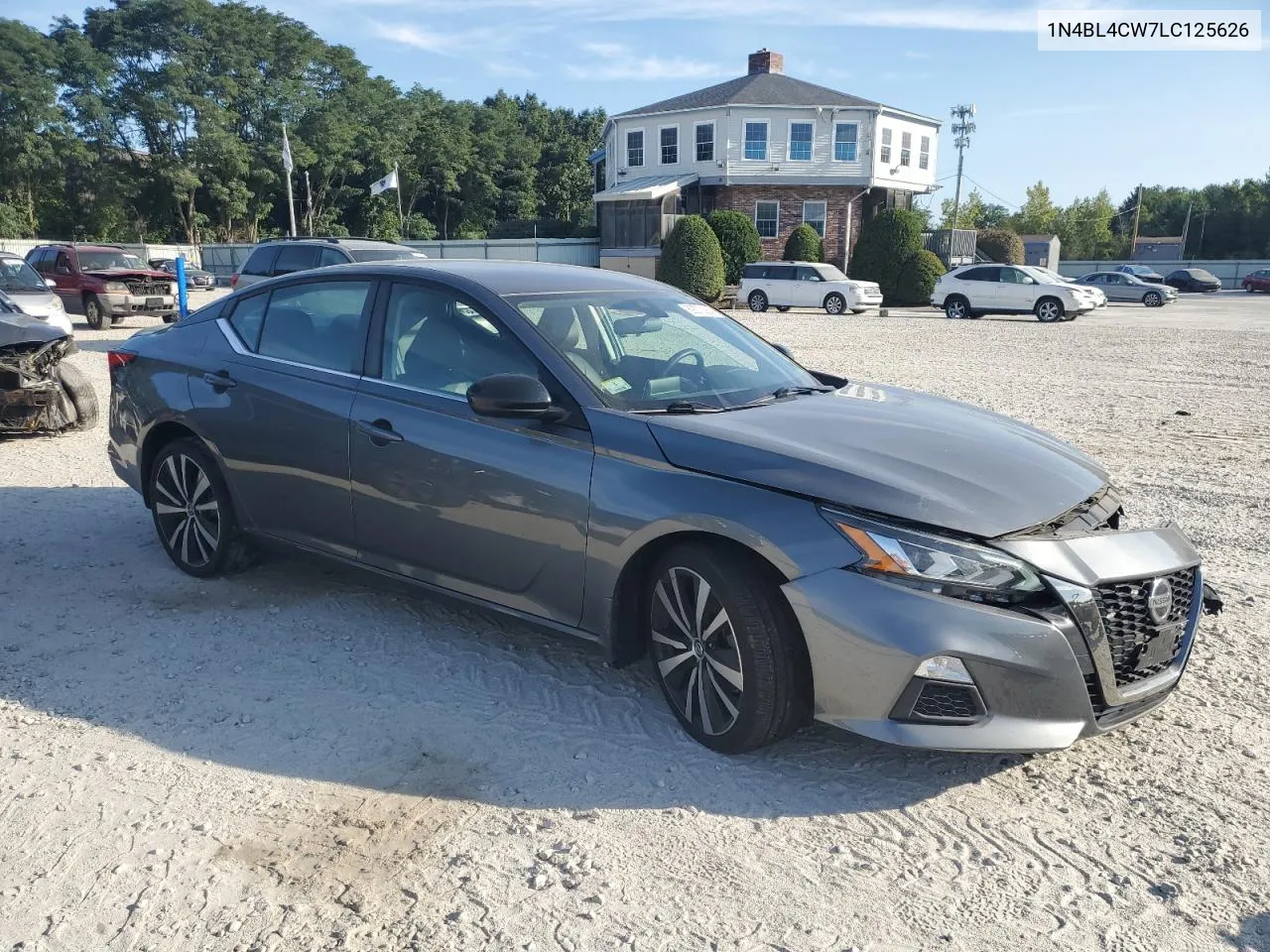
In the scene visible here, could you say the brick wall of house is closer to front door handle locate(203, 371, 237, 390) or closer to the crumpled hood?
front door handle locate(203, 371, 237, 390)

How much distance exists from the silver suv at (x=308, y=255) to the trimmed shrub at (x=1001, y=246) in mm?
36199

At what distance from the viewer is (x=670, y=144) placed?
44.7 metres

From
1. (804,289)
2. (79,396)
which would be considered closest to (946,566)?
(79,396)

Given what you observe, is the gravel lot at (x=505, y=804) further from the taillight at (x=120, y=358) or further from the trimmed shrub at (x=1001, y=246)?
the trimmed shrub at (x=1001, y=246)

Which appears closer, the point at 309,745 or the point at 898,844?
the point at 898,844

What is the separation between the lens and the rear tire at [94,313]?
1970 cm

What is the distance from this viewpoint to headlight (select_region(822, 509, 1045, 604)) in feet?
10.1

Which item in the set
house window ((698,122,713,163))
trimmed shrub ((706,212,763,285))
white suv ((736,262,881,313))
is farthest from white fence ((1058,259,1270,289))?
white suv ((736,262,881,313))

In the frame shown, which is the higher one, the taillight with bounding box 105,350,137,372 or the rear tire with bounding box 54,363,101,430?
the taillight with bounding box 105,350,137,372

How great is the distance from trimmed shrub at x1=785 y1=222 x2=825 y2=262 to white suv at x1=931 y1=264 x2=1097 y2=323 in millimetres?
11953

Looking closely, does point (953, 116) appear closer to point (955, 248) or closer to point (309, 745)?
point (955, 248)

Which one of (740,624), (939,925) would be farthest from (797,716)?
(939,925)

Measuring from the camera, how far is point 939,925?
105 inches

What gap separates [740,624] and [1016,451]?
1.34m
